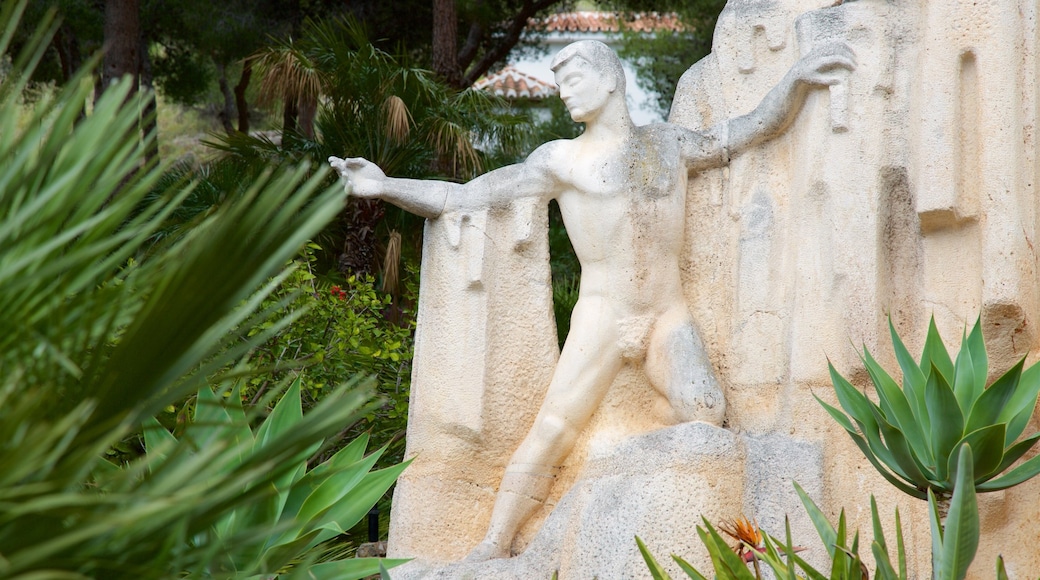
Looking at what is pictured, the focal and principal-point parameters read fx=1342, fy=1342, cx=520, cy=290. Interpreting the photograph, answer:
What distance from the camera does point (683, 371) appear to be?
17.0ft

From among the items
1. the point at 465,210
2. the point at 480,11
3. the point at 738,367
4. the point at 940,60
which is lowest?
the point at 738,367

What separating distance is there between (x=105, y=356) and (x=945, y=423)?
2.65 m

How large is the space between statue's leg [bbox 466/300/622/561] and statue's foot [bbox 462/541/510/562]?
22 millimetres

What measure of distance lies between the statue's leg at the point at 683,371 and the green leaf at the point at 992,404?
139 cm

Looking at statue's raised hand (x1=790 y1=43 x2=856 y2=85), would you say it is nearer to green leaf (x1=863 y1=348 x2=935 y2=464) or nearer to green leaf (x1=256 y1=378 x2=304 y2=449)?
green leaf (x1=863 y1=348 x2=935 y2=464)

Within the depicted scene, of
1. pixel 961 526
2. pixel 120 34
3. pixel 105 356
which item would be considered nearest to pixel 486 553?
pixel 961 526

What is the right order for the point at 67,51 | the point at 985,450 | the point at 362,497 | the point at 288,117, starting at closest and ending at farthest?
the point at 362,497, the point at 985,450, the point at 288,117, the point at 67,51

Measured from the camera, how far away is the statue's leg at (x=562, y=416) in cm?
534

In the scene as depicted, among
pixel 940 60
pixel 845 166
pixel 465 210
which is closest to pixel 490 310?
pixel 465 210

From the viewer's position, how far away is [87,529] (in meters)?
1.54

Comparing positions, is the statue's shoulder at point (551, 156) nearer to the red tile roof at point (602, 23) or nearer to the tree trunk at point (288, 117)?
the tree trunk at point (288, 117)

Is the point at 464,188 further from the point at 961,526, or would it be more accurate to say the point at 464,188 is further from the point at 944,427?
the point at 961,526

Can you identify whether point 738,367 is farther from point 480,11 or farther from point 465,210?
point 480,11

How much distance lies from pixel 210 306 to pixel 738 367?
153 inches
